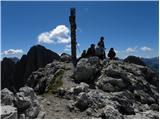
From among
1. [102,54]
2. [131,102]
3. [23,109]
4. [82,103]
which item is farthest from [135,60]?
[23,109]

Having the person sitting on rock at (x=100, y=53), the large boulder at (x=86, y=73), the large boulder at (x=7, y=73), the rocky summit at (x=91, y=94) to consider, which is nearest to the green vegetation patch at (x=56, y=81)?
the rocky summit at (x=91, y=94)

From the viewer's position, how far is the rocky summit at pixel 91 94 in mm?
16345

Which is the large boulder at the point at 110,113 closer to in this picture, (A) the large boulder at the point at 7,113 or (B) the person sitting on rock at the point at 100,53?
(A) the large boulder at the point at 7,113

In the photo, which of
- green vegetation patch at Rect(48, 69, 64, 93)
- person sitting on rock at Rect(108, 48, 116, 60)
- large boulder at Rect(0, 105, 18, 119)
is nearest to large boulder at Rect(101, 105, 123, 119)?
large boulder at Rect(0, 105, 18, 119)

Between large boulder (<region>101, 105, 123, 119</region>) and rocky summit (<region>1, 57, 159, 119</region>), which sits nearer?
rocky summit (<region>1, 57, 159, 119</region>)

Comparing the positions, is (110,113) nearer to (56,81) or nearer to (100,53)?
(56,81)

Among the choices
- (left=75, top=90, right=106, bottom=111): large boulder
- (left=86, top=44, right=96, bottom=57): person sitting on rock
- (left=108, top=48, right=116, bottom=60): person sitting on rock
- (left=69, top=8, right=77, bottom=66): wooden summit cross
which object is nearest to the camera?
(left=75, top=90, right=106, bottom=111): large boulder

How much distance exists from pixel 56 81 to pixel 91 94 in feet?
21.4

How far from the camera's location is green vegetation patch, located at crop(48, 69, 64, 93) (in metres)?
23.5

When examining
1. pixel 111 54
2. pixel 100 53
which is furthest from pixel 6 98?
pixel 111 54

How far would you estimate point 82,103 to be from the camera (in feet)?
60.2

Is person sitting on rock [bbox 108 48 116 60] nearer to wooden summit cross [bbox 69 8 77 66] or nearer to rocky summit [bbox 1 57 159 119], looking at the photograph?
rocky summit [bbox 1 57 159 119]

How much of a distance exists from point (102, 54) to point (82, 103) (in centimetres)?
1191

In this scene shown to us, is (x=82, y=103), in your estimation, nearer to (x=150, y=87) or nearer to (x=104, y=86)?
(x=104, y=86)
